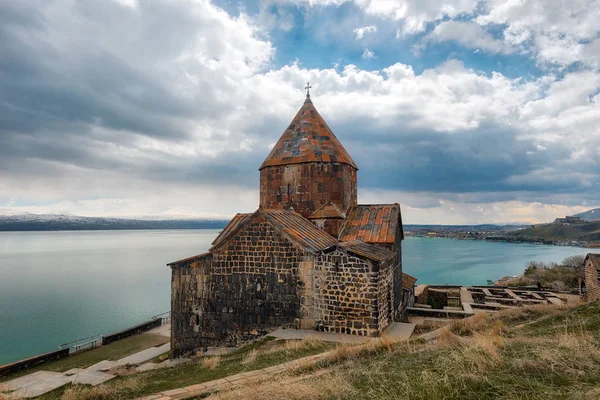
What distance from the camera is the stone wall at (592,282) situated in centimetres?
1477

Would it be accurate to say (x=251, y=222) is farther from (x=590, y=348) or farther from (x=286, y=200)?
(x=590, y=348)

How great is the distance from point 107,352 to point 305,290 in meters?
11.3

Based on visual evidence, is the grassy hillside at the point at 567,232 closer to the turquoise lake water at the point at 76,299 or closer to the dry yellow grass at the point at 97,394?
the turquoise lake water at the point at 76,299

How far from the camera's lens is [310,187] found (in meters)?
11.0

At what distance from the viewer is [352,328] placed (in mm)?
7391

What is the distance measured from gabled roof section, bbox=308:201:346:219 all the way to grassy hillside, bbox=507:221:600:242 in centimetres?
11094

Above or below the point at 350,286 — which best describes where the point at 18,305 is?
below

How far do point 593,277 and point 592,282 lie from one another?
30 cm

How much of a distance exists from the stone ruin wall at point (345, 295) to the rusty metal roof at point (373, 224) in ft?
8.82

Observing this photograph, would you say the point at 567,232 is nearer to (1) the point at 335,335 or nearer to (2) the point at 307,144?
(2) the point at 307,144

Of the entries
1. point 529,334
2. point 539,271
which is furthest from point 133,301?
point 539,271

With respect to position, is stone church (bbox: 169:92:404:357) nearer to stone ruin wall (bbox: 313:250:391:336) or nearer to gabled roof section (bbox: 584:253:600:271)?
stone ruin wall (bbox: 313:250:391:336)

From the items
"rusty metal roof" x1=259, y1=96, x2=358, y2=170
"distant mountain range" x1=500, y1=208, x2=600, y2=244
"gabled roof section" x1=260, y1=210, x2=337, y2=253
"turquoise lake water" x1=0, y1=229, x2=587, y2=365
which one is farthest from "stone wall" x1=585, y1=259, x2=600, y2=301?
"distant mountain range" x1=500, y1=208, x2=600, y2=244

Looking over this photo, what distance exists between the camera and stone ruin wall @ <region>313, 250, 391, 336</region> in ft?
24.0
